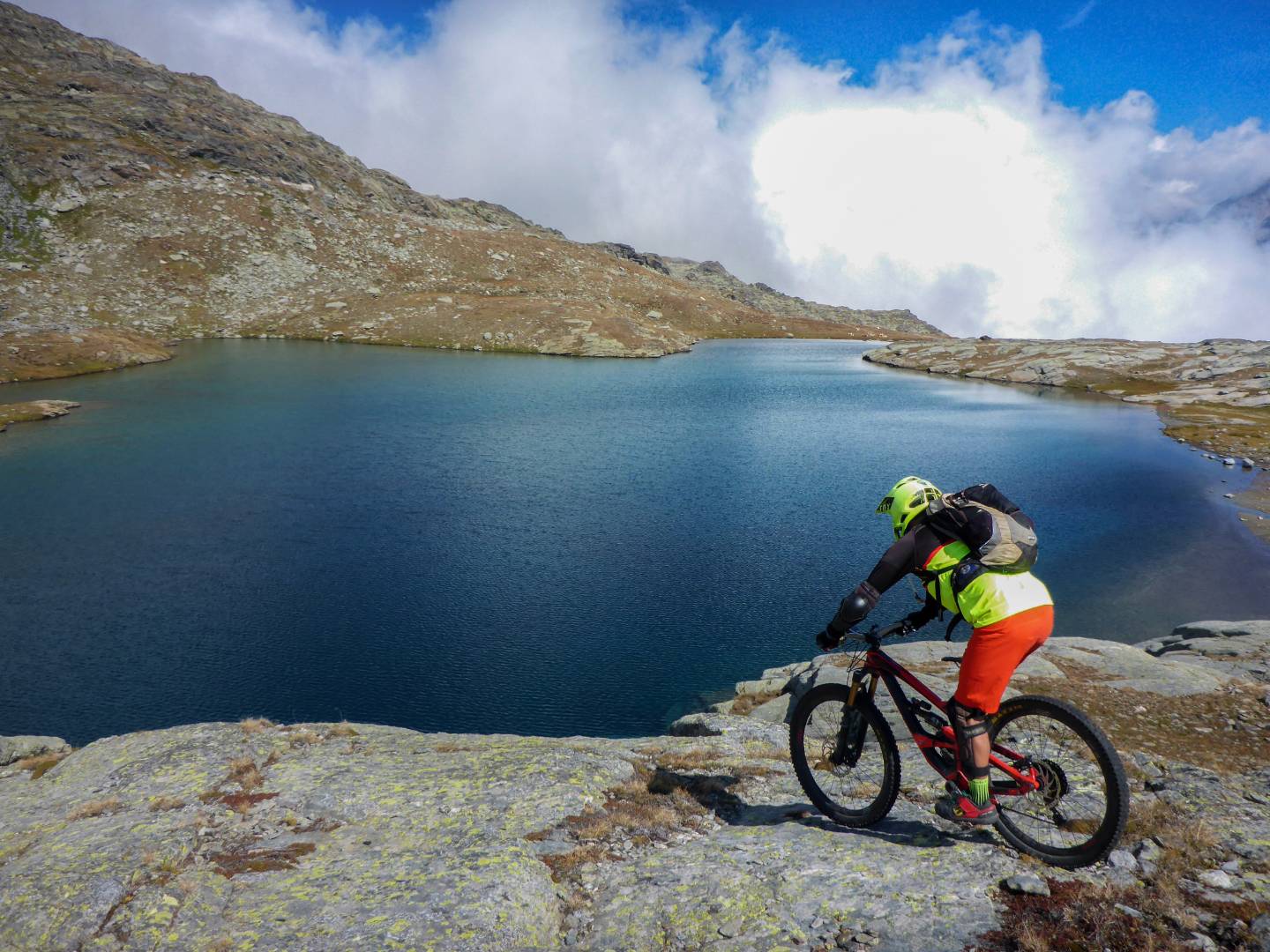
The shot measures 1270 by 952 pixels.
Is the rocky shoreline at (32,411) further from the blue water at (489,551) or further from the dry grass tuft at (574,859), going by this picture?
the dry grass tuft at (574,859)

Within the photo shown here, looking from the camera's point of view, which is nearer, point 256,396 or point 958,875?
point 958,875

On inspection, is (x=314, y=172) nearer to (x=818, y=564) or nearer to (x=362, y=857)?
(x=818, y=564)

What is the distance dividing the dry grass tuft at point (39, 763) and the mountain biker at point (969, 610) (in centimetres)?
1708

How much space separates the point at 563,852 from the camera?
9617 mm

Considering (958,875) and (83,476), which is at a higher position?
(958,875)

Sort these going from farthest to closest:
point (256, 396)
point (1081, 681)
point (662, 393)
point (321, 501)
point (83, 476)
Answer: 1. point (662, 393)
2. point (256, 396)
3. point (83, 476)
4. point (321, 501)
5. point (1081, 681)

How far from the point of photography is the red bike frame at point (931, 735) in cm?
855

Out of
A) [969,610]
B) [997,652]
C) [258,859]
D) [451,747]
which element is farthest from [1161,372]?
[258,859]

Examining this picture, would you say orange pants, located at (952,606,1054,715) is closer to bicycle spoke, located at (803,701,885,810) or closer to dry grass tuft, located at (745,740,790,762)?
bicycle spoke, located at (803,701,885,810)

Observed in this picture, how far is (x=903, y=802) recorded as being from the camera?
10.2 meters

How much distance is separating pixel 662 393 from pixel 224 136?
155 m

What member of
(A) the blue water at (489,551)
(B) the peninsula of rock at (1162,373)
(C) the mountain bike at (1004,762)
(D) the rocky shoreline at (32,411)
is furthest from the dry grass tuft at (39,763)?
(B) the peninsula of rock at (1162,373)

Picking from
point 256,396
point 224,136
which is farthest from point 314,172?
point 256,396

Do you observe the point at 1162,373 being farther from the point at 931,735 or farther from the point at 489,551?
the point at 931,735
